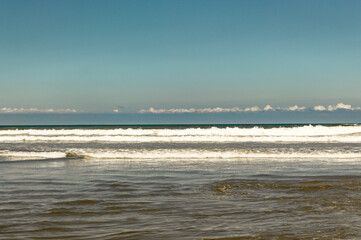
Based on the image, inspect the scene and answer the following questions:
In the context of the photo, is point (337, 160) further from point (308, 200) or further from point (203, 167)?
point (308, 200)

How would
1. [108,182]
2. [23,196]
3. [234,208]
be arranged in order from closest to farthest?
[234,208] < [23,196] < [108,182]

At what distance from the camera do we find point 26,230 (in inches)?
230

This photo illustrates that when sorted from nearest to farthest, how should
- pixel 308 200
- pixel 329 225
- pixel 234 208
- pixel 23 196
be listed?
pixel 329 225 < pixel 234 208 < pixel 308 200 < pixel 23 196

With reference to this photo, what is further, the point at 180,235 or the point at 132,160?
the point at 132,160

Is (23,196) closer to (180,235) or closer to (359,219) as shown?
(180,235)

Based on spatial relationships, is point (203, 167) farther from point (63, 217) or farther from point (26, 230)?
point (26, 230)

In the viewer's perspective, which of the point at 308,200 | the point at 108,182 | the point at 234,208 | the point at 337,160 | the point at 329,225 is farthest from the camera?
the point at 337,160

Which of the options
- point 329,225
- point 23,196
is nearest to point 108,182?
point 23,196

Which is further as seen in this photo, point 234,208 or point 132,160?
point 132,160

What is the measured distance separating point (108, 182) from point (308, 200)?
5.12 meters

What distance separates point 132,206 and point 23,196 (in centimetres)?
263

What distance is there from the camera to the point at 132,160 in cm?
1586

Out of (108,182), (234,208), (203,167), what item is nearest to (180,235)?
(234,208)

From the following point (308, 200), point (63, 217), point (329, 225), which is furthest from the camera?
point (308, 200)
